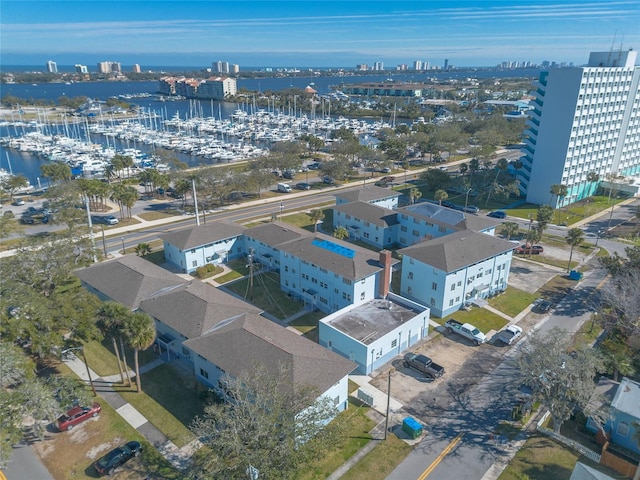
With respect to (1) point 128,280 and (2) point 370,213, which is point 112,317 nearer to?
(1) point 128,280

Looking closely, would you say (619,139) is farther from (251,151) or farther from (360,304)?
(251,151)

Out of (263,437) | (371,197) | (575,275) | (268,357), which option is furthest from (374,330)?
(371,197)

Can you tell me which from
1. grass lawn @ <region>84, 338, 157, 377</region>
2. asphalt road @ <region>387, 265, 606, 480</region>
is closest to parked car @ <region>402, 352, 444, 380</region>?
asphalt road @ <region>387, 265, 606, 480</region>

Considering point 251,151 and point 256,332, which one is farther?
point 251,151

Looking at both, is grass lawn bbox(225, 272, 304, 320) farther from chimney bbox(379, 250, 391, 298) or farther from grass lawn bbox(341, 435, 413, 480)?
grass lawn bbox(341, 435, 413, 480)

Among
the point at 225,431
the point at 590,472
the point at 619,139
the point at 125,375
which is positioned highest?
the point at 619,139

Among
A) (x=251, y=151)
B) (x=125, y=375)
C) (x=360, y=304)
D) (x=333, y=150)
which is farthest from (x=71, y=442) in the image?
(x=251, y=151)

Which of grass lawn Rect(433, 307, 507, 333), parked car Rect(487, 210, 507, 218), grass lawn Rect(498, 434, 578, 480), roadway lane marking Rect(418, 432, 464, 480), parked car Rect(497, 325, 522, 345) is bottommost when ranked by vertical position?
grass lawn Rect(433, 307, 507, 333)
